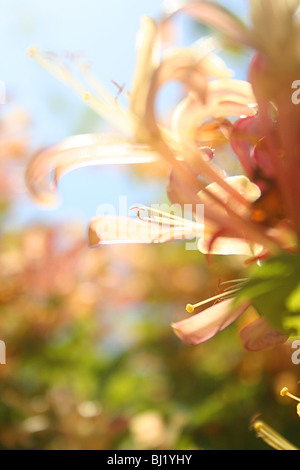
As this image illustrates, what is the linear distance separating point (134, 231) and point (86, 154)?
10 centimetres

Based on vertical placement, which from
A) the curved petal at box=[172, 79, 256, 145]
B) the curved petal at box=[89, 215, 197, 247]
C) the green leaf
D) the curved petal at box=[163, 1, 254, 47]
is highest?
the curved petal at box=[172, 79, 256, 145]

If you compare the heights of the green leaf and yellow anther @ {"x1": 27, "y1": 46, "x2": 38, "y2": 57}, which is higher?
yellow anther @ {"x1": 27, "y1": 46, "x2": 38, "y2": 57}

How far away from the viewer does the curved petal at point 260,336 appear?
24.4 inches

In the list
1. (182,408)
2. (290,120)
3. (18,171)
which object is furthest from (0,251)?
(290,120)

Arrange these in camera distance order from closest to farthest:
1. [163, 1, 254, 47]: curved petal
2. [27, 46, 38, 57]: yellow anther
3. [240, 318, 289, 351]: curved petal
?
1. [163, 1, 254, 47]: curved petal
2. [240, 318, 289, 351]: curved petal
3. [27, 46, 38, 57]: yellow anther

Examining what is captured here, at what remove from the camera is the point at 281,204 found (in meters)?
0.62

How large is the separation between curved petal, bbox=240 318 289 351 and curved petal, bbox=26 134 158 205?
216 mm

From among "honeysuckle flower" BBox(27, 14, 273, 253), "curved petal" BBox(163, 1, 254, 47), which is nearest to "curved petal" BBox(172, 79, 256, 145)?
"honeysuckle flower" BBox(27, 14, 273, 253)

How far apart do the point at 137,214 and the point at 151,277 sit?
1632mm

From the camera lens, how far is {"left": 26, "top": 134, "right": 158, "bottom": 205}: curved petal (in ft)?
2.13

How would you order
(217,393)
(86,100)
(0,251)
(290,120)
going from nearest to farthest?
(290,120) → (86,100) → (217,393) → (0,251)

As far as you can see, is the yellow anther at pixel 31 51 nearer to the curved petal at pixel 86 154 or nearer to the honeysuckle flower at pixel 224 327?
the curved petal at pixel 86 154

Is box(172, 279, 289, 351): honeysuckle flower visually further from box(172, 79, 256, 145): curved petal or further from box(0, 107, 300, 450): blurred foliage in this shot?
box(0, 107, 300, 450): blurred foliage

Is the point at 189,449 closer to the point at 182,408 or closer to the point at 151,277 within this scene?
the point at 182,408
